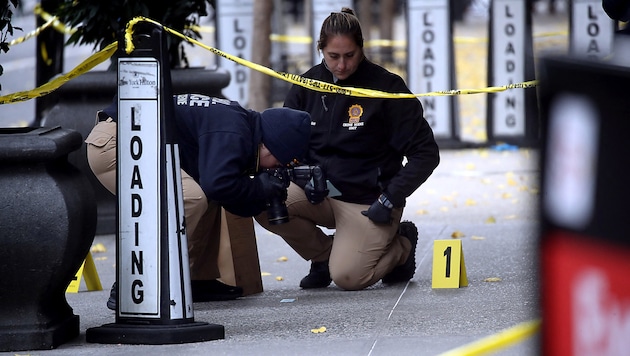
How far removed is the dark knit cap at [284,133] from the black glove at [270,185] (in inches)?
3.8

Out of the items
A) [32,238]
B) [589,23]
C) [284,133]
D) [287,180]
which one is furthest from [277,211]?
[589,23]

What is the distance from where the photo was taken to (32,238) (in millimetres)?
4496

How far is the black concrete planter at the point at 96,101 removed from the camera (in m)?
8.08

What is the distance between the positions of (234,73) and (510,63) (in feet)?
10.4

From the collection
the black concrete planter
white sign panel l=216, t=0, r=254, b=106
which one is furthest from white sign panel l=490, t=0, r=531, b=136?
the black concrete planter

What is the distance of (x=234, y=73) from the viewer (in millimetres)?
12688

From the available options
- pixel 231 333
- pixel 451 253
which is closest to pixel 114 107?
pixel 231 333

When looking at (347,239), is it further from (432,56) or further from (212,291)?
(432,56)

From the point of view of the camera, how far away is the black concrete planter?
8078 millimetres

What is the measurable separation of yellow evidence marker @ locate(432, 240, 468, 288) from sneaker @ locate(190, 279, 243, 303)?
3.49ft

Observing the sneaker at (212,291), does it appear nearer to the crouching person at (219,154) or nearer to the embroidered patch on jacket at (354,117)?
the crouching person at (219,154)

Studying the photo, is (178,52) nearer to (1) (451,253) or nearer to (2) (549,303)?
(1) (451,253)

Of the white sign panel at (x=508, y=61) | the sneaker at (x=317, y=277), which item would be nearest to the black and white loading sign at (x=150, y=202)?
the sneaker at (x=317, y=277)

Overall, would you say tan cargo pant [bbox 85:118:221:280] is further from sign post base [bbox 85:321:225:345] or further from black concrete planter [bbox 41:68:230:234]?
black concrete planter [bbox 41:68:230:234]
